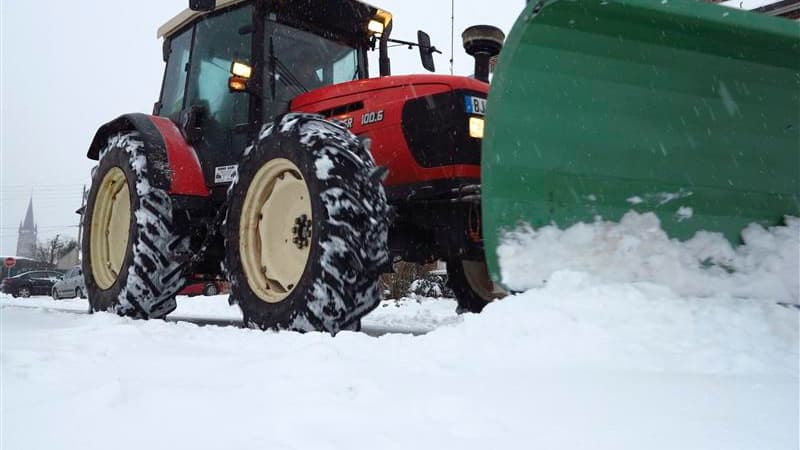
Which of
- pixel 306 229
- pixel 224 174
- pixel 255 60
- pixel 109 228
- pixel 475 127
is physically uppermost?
pixel 255 60

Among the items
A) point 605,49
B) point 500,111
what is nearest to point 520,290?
point 500,111

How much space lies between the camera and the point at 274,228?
383cm

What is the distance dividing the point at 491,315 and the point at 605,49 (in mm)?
1247

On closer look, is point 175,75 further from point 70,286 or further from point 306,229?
point 70,286

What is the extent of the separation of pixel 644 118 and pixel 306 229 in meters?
1.77

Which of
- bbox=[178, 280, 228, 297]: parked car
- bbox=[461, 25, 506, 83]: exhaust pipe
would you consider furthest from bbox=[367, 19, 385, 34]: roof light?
bbox=[178, 280, 228, 297]: parked car

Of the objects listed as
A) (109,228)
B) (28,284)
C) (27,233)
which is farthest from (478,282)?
(27,233)

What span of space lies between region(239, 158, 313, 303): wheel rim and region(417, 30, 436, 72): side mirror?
5.95ft

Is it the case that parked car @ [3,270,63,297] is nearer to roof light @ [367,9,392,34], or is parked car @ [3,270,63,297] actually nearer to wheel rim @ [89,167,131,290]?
wheel rim @ [89,167,131,290]

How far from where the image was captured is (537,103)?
293cm

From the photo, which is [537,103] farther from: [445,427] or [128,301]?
[128,301]

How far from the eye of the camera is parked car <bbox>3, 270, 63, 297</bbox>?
→ 21.1 m

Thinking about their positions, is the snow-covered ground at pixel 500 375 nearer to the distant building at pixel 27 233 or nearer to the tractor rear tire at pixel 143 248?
the tractor rear tire at pixel 143 248

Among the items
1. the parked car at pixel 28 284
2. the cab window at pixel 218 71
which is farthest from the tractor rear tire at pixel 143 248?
the parked car at pixel 28 284
